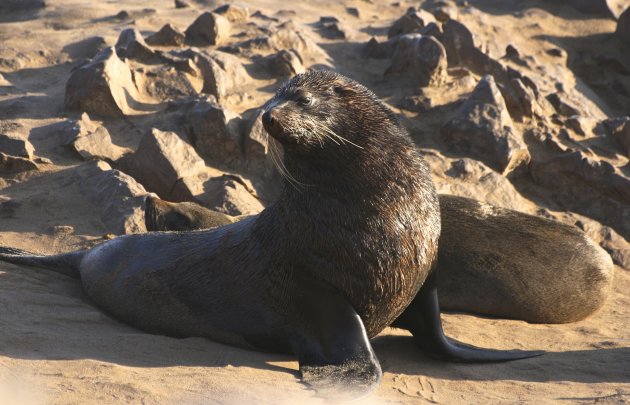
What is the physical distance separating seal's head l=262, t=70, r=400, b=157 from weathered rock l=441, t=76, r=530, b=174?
203 inches

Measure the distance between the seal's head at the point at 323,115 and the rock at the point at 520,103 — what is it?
6242 millimetres

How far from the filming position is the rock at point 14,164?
30.6ft

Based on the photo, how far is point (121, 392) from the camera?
179 inches

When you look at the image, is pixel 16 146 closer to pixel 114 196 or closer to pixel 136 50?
pixel 114 196

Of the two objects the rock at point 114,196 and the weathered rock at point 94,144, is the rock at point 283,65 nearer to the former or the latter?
the weathered rock at point 94,144

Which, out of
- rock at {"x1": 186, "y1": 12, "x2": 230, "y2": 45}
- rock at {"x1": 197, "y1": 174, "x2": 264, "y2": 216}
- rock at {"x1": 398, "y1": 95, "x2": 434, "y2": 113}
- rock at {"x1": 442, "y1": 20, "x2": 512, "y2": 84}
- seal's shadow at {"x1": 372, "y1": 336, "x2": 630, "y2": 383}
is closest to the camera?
seal's shadow at {"x1": 372, "y1": 336, "x2": 630, "y2": 383}

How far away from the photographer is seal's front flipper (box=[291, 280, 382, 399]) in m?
5.12

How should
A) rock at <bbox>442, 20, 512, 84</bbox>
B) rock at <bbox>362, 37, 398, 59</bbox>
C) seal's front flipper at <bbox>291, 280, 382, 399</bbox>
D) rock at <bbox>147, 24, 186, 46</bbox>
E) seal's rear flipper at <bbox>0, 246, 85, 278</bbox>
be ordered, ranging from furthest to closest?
rock at <bbox>362, 37, 398, 59</bbox>, rock at <bbox>442, 20, 512, 84</bbox>, rock at <bbox>147, 24, 186, 46</bbox>, seal's rear flipper at <bbox>0, 246, 85, 278</bbox>, seal's front flipper at <bbox>291, 280, 382, 399</bbox>

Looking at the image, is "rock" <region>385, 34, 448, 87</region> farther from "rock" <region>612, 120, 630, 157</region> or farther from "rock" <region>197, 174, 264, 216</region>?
"rock" <region>197, 174, 264, 216</region>

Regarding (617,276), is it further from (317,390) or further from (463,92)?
(317,390)

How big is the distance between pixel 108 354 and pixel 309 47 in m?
8.22

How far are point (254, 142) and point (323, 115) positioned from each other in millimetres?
4395

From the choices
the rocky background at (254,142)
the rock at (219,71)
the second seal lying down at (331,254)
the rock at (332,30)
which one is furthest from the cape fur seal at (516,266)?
the rock at (332,30)

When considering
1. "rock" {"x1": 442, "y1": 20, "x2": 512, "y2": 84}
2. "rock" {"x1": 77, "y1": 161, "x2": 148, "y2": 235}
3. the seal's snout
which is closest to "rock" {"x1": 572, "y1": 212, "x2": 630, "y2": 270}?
"rock" {"x1": 442, "y1": 20, "x2": 512, "y2": 84}
